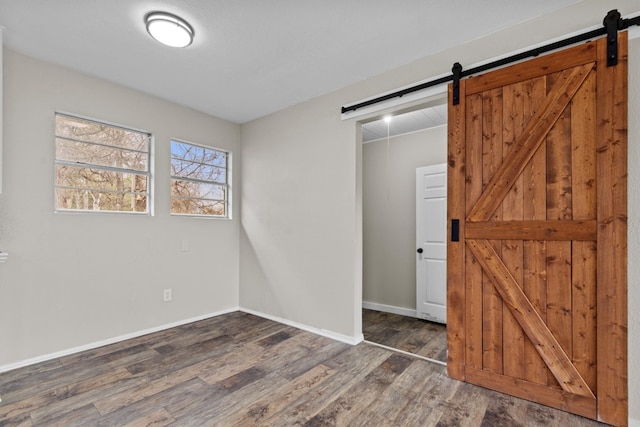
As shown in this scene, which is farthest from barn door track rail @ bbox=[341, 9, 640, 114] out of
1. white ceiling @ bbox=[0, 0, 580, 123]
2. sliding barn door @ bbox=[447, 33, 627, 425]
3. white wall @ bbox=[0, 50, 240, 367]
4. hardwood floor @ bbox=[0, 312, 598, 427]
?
white wall @ bbox=[0, 50, 240, 367]

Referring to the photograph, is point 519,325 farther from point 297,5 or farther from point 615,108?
point 297,5

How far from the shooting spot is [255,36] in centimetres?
239

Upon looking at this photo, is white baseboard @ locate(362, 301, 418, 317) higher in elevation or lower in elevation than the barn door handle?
lower

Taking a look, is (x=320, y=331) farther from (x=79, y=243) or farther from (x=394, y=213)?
(x=79, y=243)

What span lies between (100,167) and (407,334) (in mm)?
3725

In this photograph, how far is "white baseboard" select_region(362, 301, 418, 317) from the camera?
4.24 metres

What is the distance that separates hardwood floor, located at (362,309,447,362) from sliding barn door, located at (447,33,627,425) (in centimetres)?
66

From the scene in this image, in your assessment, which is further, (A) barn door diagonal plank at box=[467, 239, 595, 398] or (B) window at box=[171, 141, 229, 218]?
A: (B) window at box=[171, 141, 229, 218]

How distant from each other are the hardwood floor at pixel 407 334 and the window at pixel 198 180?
2.48 meters

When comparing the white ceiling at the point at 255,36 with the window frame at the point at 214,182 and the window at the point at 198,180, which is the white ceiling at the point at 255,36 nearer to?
the window frame at the point at 214,182

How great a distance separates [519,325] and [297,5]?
2654mm

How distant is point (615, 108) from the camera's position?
1.83 meters

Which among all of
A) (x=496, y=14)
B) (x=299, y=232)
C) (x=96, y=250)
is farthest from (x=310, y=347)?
(x=496, y=14)

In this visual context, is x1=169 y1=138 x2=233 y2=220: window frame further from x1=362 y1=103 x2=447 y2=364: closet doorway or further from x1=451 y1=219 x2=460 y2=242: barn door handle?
x1=451 y1=219 x2=460 y2=242: barn door handle
